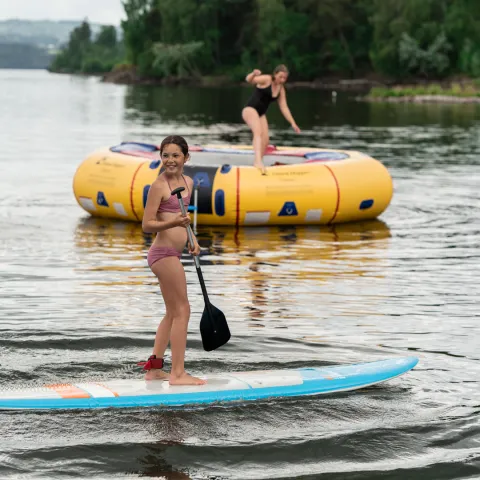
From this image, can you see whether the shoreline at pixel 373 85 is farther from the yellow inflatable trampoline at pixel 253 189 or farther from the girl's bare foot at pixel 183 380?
the girl's bare foot at pixel 183 380

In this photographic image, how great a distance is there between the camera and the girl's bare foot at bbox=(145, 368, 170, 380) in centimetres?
694

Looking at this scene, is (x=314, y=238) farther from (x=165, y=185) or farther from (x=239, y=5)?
(x=239, y=5)

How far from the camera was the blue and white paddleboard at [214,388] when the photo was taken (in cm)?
650

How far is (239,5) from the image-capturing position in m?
107

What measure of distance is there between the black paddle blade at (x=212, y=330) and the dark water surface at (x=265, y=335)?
448 mm

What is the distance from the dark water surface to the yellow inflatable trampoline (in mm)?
262

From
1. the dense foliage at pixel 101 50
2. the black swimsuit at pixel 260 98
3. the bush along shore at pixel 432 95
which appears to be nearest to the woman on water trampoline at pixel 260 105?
the black swimsuit at pixel 260 98

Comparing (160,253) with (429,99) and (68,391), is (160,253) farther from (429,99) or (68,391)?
(429,99)

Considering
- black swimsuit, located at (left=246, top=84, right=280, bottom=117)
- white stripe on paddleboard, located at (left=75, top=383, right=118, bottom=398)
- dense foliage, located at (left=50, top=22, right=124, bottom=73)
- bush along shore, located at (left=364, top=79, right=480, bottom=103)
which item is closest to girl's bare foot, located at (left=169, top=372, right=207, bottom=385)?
white stripe on paddleboard, located at (left=75, top=383, right=118, bottom=398)

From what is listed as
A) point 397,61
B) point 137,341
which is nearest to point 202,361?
point 137,341

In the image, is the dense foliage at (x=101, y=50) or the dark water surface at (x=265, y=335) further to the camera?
the dense foliage at (x=101, y=50)

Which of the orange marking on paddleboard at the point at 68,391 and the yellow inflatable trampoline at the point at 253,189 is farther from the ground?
the yellow inflatable trampoline at the point at 253,189

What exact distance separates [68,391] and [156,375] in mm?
622

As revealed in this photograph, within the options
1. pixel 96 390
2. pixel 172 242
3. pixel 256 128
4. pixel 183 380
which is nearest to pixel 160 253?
pixel 172 242
